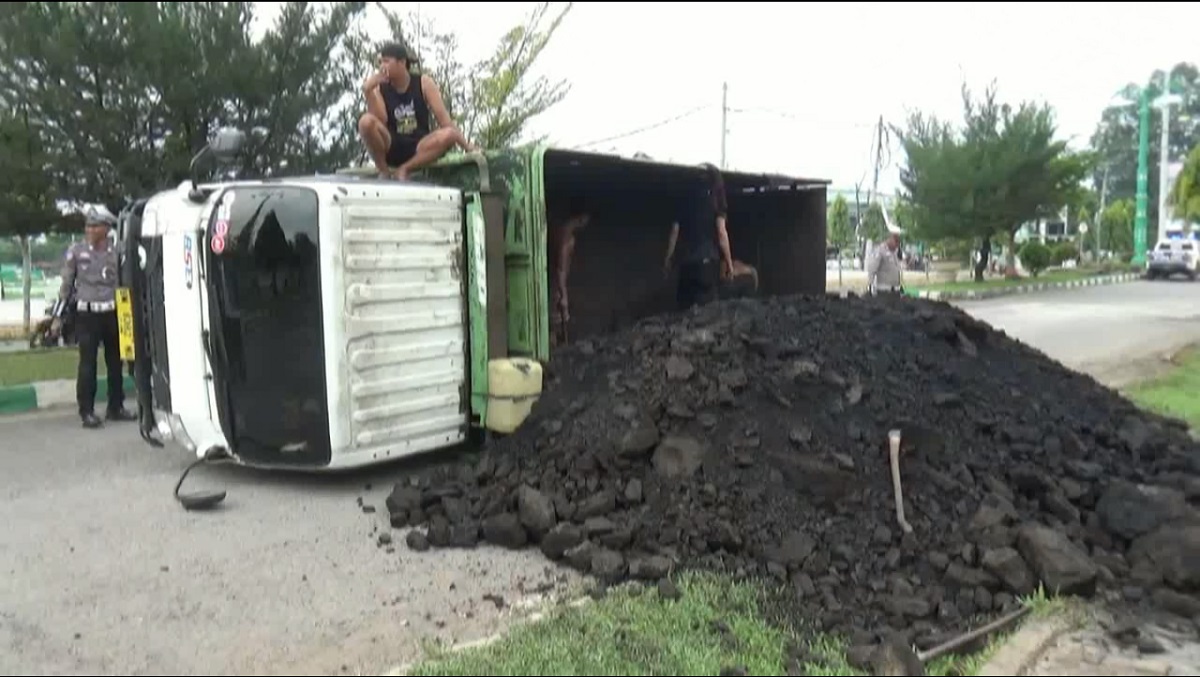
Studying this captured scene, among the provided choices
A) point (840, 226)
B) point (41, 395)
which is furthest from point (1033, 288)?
point (41, 395)

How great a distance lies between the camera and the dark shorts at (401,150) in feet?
22.5

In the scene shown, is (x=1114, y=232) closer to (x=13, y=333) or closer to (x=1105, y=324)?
(x=1105, y=324)

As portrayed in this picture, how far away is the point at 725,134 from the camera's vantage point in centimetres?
2925

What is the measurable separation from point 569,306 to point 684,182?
141cm

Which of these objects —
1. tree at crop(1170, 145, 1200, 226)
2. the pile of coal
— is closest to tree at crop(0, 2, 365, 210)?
the pile of coal

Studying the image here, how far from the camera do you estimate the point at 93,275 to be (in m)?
8.02

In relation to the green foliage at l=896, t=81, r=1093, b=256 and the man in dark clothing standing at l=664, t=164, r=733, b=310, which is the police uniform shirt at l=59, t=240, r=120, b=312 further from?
the green foliage at l=896, t=81, r=1093, b=256

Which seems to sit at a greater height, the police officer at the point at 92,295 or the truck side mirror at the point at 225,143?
the truck side mirror at the point at 225,143

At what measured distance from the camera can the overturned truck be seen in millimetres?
5570

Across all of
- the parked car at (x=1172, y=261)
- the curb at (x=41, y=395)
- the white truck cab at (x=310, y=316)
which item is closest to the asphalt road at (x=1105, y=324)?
the parked car at (x=1172, y=261)

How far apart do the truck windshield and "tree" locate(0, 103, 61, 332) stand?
7.89 metres

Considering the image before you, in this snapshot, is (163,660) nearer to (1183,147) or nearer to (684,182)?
(684,182)

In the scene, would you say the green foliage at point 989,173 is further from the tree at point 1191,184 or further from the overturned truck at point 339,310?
the overturned truck at point 339,310

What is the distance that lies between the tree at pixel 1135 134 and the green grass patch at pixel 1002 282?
3754 millimetres
